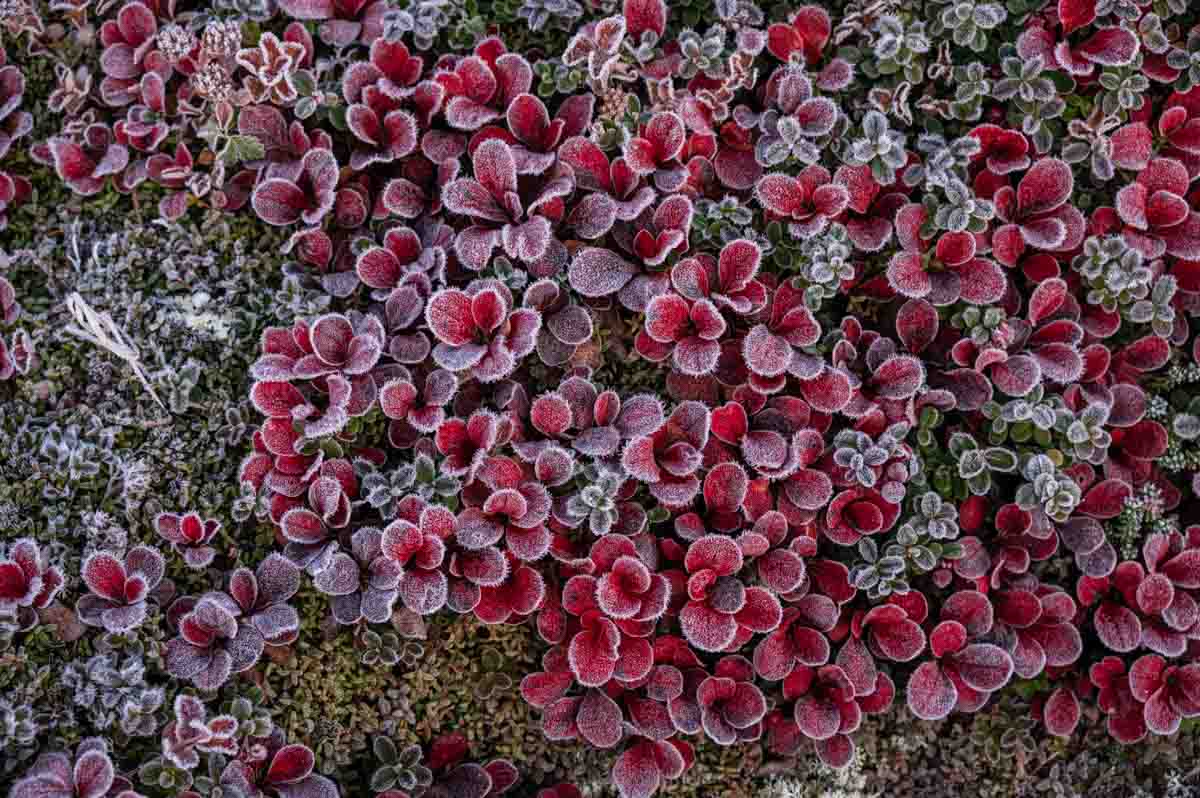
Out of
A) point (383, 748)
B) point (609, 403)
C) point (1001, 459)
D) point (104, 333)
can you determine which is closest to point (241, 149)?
point (104, 333)

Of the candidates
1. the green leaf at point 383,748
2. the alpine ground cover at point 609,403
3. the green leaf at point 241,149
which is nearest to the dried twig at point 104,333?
the alpine ground cover at point 609,403

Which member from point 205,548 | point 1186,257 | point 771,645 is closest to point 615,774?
point 771,645

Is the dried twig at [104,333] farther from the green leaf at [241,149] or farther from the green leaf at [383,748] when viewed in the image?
the green leaf at [383,748]

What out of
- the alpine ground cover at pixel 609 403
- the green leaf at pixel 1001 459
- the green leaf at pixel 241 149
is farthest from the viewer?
the green leaf at pixel 241 149

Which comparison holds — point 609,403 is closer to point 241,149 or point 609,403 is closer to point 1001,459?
point 1001,459

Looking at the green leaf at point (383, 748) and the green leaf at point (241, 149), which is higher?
the green leaf at point (241, 149)

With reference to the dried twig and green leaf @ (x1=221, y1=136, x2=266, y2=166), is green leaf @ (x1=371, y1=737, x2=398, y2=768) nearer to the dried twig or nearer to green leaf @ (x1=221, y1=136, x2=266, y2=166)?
the dried twig

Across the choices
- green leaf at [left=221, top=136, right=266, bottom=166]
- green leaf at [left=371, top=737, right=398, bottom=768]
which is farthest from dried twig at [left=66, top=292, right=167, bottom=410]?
green leaf at [left=371, top=737, right=398, bottom=768]

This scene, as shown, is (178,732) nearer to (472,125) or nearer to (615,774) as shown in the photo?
Result: (615,774)
